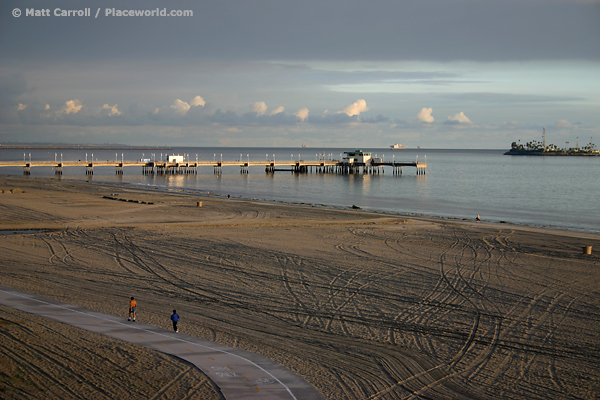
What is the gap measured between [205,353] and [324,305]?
5468mm

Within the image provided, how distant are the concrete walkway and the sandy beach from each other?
36cm

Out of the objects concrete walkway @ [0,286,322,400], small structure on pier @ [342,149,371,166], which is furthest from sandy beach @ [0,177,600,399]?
small structure on pier @ [342,149,371,166]

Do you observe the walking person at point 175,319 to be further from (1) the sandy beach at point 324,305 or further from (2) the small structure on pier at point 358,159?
(2) the small structure on pier at point 358,159

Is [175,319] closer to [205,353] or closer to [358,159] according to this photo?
[205,353]

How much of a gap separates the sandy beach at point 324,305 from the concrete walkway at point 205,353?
1.17 ft

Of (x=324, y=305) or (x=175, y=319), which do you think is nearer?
(x=175, y=319)

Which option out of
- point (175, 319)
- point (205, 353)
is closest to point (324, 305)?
point (175, 319)

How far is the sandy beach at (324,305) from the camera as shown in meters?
10.9

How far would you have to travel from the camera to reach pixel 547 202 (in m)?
57.2

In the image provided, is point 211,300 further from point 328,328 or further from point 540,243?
point 540,243

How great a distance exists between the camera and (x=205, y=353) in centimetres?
1186

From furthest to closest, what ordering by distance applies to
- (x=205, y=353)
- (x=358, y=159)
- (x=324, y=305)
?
(x=358, y=159), (x=324, y=305), (x=205, y=353)

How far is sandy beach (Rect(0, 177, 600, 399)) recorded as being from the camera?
1092 cm

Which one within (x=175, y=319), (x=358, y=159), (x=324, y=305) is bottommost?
(x=324, y=305)
